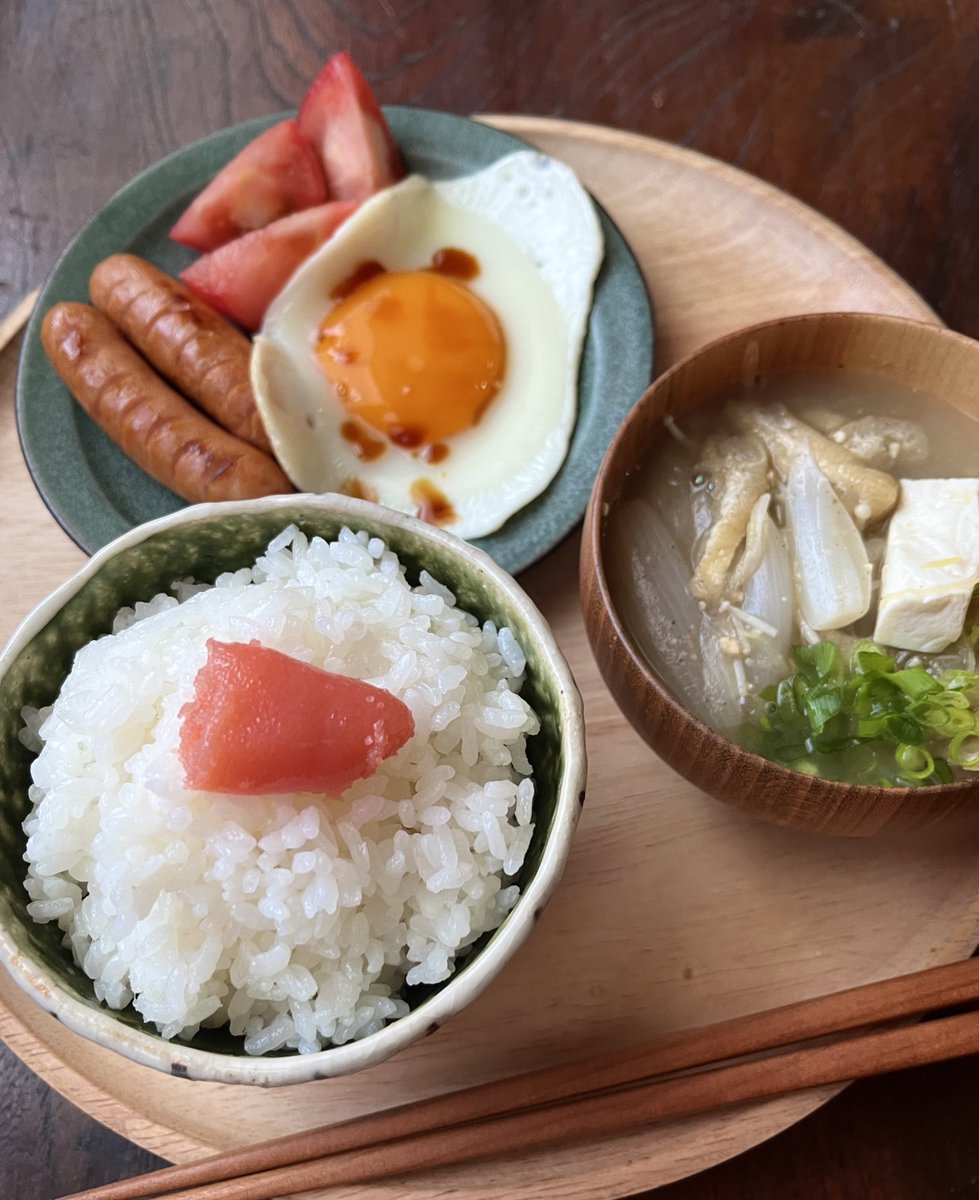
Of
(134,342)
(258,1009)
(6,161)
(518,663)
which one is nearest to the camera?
(258,1009)

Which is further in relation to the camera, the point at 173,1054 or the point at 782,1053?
the point at 782,1053

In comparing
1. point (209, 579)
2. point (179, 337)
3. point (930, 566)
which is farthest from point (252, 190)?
point (930, 566)

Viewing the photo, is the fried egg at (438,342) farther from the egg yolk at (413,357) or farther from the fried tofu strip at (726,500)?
the fried tofu strip at (726,500)

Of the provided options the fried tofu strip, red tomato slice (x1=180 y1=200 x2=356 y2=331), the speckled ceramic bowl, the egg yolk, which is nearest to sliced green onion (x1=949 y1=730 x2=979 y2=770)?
the fried tofu strip

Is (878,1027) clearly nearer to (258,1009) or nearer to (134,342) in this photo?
(258,1009)

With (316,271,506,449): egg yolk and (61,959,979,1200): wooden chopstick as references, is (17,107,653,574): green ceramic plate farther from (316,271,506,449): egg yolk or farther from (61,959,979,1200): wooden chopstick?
(61,959,979,1200): wooden chopstick

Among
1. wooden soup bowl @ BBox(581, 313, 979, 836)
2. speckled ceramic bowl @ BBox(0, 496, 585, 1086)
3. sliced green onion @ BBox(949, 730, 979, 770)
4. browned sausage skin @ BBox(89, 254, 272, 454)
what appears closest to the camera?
speckled ceramic bowl @ BBox(0, 496, 585, 1086)

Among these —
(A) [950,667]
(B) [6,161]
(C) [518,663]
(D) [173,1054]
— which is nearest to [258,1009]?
(D) [173,1054]
